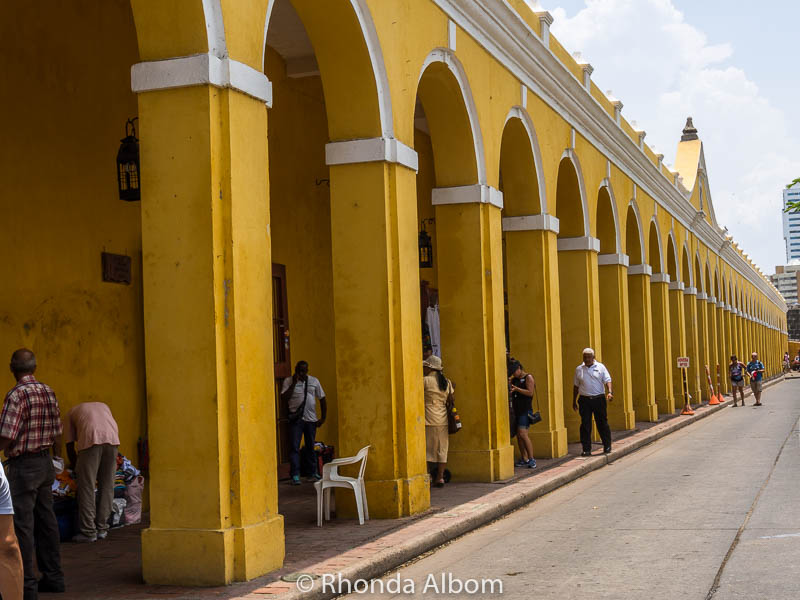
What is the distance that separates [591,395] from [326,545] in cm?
837

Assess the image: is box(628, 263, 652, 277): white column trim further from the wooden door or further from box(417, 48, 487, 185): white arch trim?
the wooden door

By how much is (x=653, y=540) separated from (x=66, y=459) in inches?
207

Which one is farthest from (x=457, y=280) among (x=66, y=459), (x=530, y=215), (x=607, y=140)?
(x=607, y=140)

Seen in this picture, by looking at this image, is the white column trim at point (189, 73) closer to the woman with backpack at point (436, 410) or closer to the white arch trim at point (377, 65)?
the white arch trim at point (377, 65)

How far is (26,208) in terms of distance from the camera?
31.1 ft

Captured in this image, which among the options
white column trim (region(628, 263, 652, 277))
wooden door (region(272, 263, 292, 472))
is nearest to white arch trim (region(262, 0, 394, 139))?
wooden door (region(272, 263, 292, 472))

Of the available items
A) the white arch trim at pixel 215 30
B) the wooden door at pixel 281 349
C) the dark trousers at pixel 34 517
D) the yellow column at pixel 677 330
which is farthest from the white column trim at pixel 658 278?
the dark trousers at pixel 34 517

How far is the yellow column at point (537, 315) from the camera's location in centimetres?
1584

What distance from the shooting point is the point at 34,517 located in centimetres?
698

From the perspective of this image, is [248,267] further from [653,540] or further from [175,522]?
[653,540]

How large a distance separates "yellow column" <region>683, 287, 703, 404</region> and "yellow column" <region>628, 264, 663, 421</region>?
8.57 meters

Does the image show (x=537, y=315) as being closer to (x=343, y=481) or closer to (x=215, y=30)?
(x=343, y=481)

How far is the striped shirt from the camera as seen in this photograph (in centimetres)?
667

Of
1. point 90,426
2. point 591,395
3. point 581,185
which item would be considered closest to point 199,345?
point 90,426
